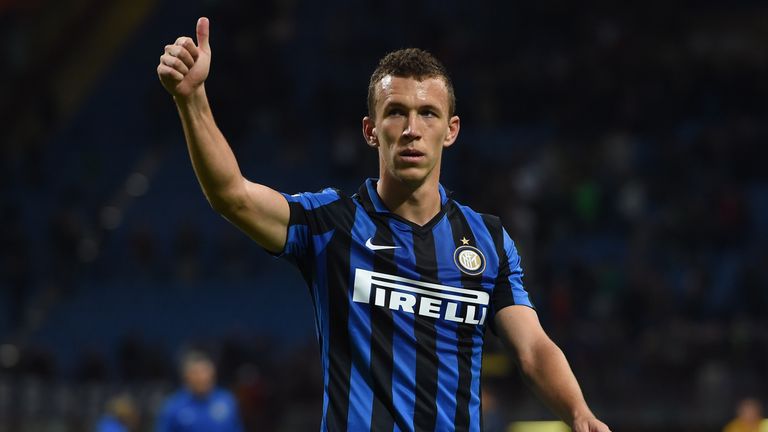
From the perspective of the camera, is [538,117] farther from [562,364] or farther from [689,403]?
[562,364]

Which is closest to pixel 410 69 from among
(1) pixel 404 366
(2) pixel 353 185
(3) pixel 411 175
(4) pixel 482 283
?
(3) pixel 411 175

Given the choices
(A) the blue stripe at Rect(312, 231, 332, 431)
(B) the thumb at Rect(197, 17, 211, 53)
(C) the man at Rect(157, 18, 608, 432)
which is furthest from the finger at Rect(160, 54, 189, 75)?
(A) the blue stripe at Rect(312, 231, 332, 431)

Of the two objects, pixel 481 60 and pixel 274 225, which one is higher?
pixel 481 60

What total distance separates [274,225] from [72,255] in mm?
18559

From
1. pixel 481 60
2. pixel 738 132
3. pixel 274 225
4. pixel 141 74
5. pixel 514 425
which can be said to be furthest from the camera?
pixel 141 74

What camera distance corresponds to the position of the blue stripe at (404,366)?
396 centimetres

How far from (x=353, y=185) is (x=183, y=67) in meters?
17.5

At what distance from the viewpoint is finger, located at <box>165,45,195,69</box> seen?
11.6 ft

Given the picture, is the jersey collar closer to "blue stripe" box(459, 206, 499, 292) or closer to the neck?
the neck

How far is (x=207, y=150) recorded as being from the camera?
11.9 ft

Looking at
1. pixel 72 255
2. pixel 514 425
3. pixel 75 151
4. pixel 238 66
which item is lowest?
pixel 514 425

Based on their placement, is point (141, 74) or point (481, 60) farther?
point (141, 74)

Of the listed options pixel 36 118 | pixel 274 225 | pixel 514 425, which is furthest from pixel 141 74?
pixel 274 225

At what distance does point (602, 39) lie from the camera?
2241cm
